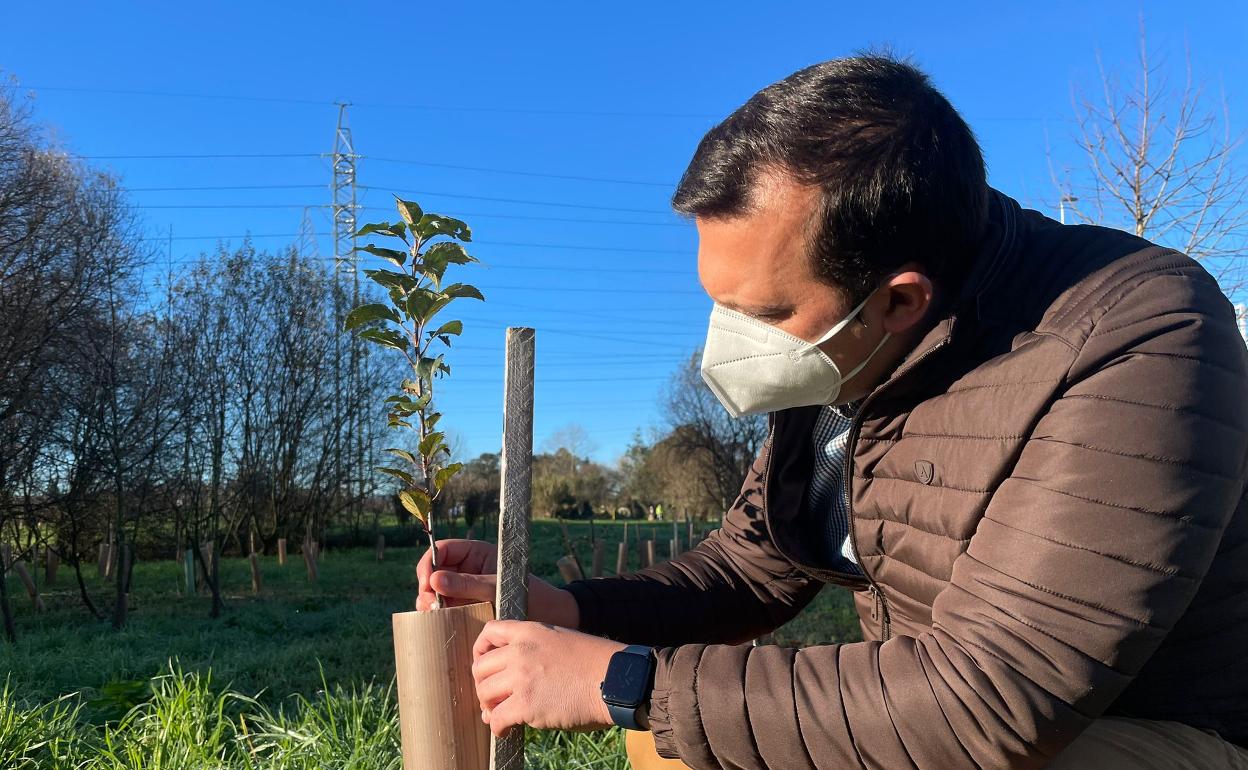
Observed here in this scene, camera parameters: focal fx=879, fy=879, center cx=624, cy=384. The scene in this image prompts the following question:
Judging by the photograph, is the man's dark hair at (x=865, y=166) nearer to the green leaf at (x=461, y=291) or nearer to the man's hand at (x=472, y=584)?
the green leaf at (x=461, y=291)

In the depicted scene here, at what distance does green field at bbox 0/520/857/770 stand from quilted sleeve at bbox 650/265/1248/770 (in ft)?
5.89

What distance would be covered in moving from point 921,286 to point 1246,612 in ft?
2.24

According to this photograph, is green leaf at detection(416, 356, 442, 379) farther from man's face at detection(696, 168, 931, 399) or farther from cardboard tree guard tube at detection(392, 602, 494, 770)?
man's face at detection(696, 168, 931, 399)

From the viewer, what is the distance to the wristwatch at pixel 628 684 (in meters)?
1.27

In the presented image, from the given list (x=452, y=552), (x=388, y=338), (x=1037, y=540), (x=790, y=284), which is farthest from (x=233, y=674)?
(x=1037, y=540)

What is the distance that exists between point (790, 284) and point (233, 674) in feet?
20.9

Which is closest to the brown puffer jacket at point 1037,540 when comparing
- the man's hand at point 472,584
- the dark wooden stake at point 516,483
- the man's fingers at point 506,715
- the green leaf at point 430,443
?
the man's fingers at point 506,715

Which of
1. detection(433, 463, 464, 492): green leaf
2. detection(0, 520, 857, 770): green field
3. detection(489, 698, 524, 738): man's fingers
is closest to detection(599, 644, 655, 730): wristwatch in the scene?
detection(489, 698, 524, 738): man's fingers

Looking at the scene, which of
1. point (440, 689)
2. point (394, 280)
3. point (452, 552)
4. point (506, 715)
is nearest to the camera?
point (506, 715)

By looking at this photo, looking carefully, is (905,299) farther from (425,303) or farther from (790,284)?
(425,303)

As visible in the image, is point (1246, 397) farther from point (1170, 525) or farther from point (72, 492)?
point (72, 492)

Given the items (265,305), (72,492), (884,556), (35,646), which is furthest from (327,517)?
(884,556)

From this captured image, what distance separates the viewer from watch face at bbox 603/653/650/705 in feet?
4.19

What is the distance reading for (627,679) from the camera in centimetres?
129
